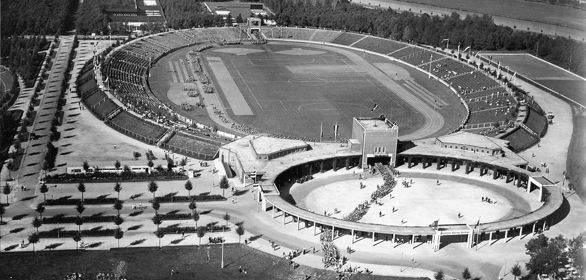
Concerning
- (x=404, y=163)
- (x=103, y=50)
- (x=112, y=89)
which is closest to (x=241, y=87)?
(x=112, y=89)

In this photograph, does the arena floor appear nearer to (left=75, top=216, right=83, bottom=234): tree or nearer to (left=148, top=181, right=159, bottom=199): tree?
(left=148, top=181, right=159, bottom=199): tree

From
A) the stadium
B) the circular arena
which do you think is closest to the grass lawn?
the stadium

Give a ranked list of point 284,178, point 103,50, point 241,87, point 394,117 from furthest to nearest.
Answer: point 103,50 < point 241,87 < point 394,117 < point 284,178

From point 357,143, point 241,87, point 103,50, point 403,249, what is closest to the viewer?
point 403,249

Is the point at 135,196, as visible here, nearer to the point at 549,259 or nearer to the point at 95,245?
the point at 95,245

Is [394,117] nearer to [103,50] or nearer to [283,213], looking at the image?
[283,213]
